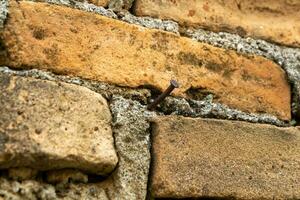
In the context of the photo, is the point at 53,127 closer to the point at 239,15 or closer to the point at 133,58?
the point at 133,58

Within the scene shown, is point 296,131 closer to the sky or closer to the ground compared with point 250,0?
closer to the ground

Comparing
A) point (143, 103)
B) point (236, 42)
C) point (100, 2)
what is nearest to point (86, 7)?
point (100, 2)

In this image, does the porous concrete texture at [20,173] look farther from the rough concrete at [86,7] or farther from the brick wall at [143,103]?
the rough concrete at [86,7]

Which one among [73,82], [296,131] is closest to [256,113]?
[296,131]

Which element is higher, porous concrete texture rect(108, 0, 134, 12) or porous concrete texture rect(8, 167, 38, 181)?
porous concrete texture rect(108, 0, 134, 12)

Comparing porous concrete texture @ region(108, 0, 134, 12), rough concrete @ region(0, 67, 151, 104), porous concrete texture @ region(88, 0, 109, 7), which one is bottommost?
rough concrete @ region(0, 67, 151, 104)

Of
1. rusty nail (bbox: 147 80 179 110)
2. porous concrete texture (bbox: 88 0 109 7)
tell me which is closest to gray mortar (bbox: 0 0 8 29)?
porous concrete texture (bbox: 88 0 109 7)

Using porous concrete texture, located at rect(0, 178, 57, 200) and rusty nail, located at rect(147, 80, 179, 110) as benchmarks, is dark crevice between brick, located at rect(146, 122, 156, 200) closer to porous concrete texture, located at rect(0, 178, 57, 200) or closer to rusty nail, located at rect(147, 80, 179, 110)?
rusty nail, located at rect(147, 80, 179, 110)

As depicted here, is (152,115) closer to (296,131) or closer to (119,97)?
(119,97)
